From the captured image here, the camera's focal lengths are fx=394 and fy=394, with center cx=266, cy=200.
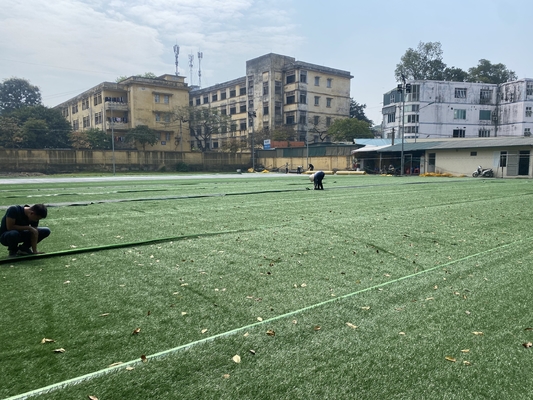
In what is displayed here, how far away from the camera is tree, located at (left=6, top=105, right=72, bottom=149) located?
166 ft

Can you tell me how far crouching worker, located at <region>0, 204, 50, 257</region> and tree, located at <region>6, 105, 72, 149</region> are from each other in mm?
52625

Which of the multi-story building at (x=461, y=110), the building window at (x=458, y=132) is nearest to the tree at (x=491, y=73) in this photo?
the multi-story building at (x=461, y=110)

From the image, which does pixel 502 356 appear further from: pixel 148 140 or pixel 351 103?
pixel 351 103

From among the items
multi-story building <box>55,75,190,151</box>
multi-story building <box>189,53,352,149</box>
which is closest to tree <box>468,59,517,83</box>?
multi-story building <box>189,53,352,149</box>

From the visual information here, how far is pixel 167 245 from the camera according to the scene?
6574mm

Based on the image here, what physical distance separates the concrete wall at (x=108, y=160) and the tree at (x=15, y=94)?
37452mm

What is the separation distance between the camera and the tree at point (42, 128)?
50.7 meters

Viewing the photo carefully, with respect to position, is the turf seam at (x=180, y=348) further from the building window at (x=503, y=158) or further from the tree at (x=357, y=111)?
the tree at (x=357, y=111)

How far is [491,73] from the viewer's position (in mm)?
73625

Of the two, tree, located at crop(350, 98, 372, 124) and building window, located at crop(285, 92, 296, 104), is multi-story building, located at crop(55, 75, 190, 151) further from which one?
tree, located at crop(350, 98, 372, 124)

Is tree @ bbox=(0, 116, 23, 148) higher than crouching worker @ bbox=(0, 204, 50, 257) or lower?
higher

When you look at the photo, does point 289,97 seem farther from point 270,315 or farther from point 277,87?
point 270,315

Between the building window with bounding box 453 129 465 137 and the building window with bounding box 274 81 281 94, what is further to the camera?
the building window with bounding box 274 81 281 94

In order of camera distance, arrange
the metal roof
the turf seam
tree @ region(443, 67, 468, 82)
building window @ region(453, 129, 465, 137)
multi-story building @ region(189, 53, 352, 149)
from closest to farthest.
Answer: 1. the turf seam
2. the metal roof
3. building window @ region(453, 129, 465, 137)
4. multi-story building @ region(189, 53, 352, 149)
5. tree @ region(443, 67, 468, 82)
